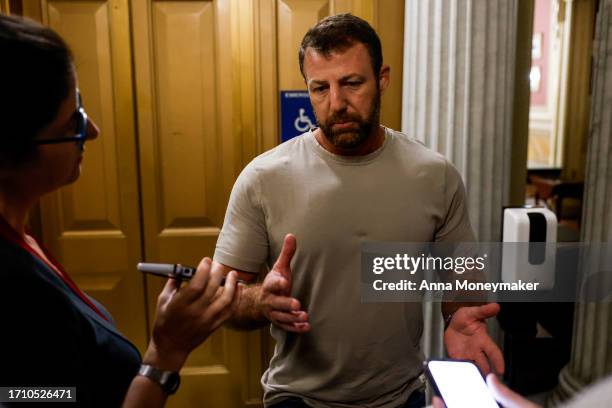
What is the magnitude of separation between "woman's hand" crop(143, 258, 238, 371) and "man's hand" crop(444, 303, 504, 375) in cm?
72

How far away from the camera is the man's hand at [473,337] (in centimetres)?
131

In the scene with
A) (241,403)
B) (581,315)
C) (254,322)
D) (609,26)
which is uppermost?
(609,26)

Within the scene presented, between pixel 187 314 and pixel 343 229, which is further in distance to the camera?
pixel 343 229

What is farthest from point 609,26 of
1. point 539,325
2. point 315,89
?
point 539,325

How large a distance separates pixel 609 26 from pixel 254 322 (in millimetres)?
1718

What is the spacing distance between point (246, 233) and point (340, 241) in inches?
9.6

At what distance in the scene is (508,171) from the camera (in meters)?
2.29

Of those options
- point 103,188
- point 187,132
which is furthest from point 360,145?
point 103,188

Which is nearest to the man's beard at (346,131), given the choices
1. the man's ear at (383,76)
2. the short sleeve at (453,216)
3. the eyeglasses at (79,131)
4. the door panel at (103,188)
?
the man's ear at (383,76)

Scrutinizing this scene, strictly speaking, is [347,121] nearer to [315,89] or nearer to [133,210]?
[315,89]

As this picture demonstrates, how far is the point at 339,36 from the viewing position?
142cm

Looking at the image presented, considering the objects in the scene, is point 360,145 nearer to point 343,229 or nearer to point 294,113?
point 343,229

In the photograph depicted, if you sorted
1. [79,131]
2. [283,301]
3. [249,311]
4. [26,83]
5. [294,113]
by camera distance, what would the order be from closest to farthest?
[26,83] < [79,131] < [283,301] < [249,311] < [294,113]

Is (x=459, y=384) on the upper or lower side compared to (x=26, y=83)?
lower
